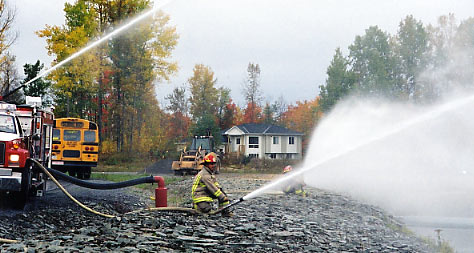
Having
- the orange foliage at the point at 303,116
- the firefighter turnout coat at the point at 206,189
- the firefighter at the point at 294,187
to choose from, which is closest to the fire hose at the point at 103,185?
the firefighter turnout coat at the point at 206,189

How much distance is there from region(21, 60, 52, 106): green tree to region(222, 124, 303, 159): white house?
81.4 feet

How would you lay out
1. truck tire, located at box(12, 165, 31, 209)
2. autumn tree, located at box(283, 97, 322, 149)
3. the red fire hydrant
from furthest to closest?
autumn tree, located at box(283, 97, 322, 149) → the red fire hydrant → truck tire, located at box(12, 165, 31, 209)

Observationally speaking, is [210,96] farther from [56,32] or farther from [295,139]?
[56,32]

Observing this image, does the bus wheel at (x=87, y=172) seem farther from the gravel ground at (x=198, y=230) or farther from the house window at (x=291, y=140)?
the house window at (x=291, y=140)

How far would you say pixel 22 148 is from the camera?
48.9 ft

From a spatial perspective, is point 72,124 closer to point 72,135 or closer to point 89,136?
point 72,135

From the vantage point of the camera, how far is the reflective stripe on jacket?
13.3 meters

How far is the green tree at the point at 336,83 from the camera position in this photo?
6855cm

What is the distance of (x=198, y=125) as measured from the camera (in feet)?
212

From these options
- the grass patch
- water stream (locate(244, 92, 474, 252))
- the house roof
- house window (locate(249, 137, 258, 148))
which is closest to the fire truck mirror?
the grass patch

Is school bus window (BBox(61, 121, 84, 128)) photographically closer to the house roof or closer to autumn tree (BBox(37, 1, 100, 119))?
autumn tree (BBox(37, 1, 100, 119))

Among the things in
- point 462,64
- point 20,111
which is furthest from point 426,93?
point 20,111

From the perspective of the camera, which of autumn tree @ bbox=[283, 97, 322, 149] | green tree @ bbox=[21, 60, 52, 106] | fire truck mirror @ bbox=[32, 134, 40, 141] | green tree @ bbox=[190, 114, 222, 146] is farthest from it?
autumn tree @ bbox=[283, 97, 322, 149]

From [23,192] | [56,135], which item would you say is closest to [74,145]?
[56,135]
